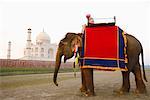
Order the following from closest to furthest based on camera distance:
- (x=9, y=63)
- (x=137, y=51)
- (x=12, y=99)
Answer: (x=12, y=99), (x=137, y=51), (x=9, y=63)

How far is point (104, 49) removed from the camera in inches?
321

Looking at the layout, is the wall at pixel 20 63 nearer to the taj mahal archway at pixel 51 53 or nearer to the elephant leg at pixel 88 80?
the elephant leg at pixel 88 80

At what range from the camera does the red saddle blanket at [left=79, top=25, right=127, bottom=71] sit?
8.08 metres

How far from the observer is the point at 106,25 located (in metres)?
8.25

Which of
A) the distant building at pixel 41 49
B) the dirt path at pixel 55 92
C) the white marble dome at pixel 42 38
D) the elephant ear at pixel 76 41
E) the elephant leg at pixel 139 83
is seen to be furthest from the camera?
the white marble dome at pixel 42 38

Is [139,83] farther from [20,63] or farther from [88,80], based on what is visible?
[20,63]

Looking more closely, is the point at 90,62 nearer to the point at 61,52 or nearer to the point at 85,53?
the point at 85,53

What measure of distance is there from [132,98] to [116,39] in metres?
2.05

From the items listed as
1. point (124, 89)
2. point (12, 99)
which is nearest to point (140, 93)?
point (124, 89)

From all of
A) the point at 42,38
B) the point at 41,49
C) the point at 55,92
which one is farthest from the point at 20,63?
the point at 42,38

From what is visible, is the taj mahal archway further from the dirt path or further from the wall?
the dirt path

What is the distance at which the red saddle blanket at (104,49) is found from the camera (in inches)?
318

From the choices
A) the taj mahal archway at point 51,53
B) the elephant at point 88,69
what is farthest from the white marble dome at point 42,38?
the elephant at point 88,69

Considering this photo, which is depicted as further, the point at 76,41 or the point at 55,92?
the point at 55,92
